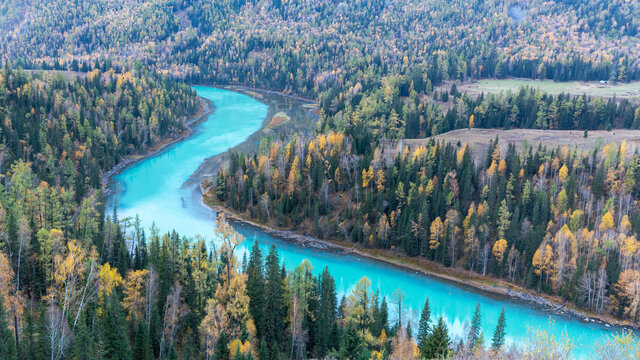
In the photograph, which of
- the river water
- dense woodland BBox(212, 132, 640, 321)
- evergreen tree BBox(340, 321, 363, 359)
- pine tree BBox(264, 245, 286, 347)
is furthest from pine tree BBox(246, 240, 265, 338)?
dense woodland BBox(212, 132, 640, 321)

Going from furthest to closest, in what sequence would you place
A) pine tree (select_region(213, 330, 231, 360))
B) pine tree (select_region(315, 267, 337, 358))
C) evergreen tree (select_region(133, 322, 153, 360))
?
1. pine tree (select_region(315, 267, 337, 358))
2. pine tree (select_region(213, 330, 231, 360))
3. evergreen tree (select_region(133, 322, 153, 360))

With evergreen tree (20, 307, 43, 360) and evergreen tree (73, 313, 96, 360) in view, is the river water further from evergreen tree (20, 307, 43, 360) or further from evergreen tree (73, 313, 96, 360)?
evergreen tree (20, 307, 43, 360)

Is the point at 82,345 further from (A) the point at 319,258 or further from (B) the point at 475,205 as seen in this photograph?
(B) the point at 475,205

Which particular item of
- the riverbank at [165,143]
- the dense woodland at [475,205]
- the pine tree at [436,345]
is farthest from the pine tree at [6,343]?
the riverbank at [165,143]

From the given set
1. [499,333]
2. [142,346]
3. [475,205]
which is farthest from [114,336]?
[475,205]

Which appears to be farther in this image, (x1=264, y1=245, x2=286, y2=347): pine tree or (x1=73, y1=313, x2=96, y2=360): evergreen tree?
(x1=264, y1=245, x2=286, y2=347): pine tree

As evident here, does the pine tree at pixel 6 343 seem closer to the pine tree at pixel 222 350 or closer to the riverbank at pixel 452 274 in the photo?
the pine tree at pixel 222 350
